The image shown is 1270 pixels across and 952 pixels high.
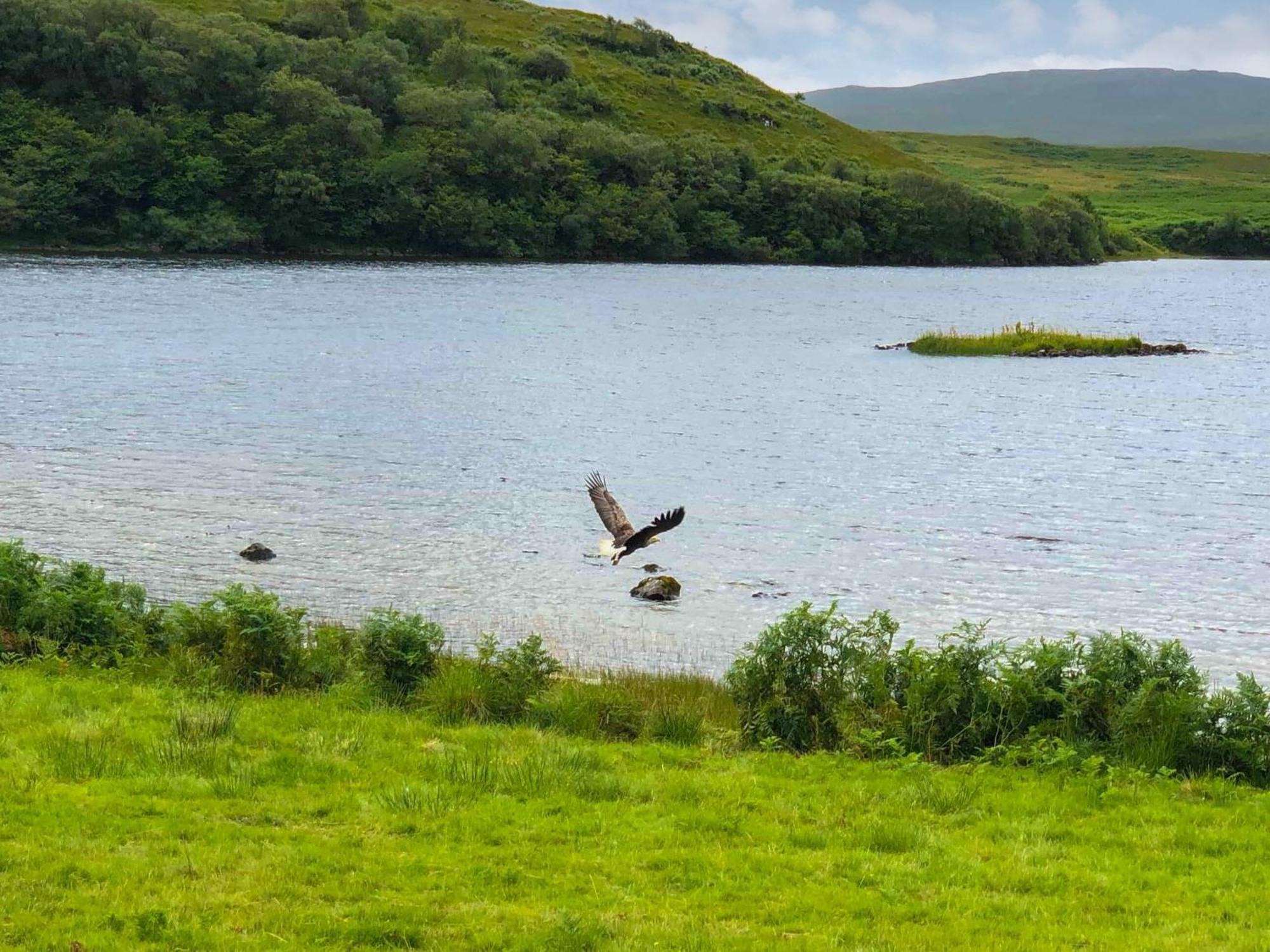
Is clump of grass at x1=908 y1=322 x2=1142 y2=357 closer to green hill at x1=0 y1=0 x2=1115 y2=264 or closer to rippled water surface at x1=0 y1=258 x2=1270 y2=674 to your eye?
rippled water surface at x1=0 y1=258 x2=1270 y2=674

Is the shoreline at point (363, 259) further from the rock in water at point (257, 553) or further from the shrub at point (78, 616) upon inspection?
the shrub at point (78, 616)

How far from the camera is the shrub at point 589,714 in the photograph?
15.7m

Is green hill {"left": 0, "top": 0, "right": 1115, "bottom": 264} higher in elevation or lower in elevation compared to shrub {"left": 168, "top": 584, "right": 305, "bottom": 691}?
higher

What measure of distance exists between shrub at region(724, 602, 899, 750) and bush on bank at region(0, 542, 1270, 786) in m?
0.02

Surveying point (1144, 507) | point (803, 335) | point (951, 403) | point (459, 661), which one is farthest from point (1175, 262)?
point (459, 661)

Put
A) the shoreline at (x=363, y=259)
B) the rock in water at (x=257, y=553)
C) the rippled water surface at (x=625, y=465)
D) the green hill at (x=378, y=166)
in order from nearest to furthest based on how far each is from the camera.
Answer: the rippled water surface at (x=625, y=465)
the rock in water at (x=257, y=553)
the shoreline at (x=363, y=259)
the green hill at (x=378, y=166)

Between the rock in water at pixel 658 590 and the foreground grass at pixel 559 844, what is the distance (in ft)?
36.5

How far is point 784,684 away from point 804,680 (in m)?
0.26

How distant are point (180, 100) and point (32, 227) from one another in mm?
27083

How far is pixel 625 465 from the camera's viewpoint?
1604 inches

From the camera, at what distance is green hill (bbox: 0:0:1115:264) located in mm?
126688

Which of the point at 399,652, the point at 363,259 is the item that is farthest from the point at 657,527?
the point at 363,259

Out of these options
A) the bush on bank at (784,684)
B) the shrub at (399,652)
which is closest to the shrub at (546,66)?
the bush on bank at (784,684)

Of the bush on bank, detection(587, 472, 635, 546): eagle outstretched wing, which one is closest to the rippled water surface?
detection(587, 472, 635, 546): eagle outstretched wing
